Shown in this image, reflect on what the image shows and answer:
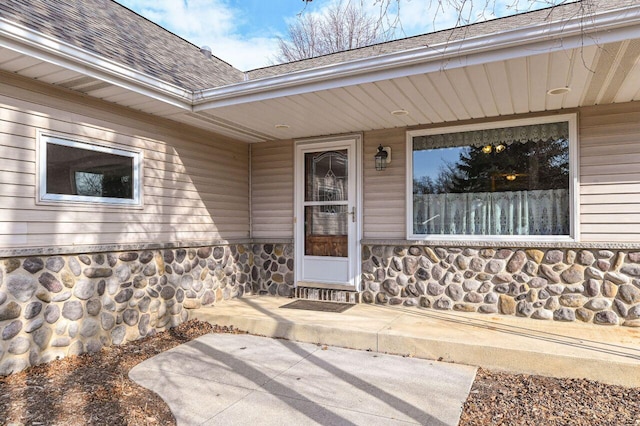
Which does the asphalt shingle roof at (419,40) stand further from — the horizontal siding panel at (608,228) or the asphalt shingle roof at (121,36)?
the horizontal siding panel at (608,228)

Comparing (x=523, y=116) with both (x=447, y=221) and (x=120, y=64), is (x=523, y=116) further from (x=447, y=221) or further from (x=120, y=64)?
(x=120, y=64)

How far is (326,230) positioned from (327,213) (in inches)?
8.9

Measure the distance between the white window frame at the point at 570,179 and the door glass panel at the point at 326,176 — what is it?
2.84 ft

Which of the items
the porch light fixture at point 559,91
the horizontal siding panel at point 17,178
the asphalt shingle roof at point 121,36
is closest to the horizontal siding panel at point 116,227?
the horizontal siding panel at point 17,178

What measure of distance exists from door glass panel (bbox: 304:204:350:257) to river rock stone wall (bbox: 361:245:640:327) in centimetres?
38

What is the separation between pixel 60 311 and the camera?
12.3 ft

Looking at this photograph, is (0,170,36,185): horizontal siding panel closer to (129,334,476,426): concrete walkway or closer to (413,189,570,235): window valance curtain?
(129,334,476,426): concrete walkway

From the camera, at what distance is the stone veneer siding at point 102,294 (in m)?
3.45

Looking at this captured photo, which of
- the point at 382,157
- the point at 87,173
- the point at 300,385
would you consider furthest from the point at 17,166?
the point at 382,157

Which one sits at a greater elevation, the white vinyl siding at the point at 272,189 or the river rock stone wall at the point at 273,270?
the white vinyl siding at the point at 272,189

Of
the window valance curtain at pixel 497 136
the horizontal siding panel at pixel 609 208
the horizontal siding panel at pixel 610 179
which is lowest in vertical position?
the horizontal siding panel at pixel 609 208

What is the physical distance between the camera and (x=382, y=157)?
5320 mm

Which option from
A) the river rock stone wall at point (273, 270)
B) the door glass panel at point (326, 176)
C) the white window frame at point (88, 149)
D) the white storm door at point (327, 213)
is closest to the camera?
the white window frame at point (88, 149)

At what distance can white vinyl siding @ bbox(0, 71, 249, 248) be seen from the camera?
3475 millimetres
